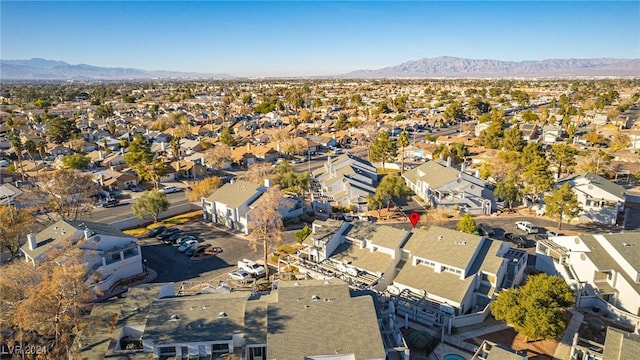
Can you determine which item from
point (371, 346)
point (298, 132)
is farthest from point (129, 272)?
point (298, 132)

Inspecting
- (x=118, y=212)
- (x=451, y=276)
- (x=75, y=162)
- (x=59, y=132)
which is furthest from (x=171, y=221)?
(x=59, y=132)

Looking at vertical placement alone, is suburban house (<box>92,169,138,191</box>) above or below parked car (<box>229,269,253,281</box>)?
above

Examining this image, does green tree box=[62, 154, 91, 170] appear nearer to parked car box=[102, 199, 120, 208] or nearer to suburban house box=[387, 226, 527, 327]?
parked car box=[102, 199, 120, 208]

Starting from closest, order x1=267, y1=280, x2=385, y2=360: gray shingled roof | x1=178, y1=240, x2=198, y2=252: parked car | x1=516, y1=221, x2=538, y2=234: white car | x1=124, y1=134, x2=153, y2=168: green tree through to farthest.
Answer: x1=267, y1=280, x2=385, y2=360: gray shingled roof → x1=178, y1=240, x2=198, y2=252: parked car → x1=516, y1=221, x2=538, y2=234: white car → x1=124, y1=134, x2=153, y2=168: green tree

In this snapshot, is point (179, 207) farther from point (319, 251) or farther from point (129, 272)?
point (319, 251)

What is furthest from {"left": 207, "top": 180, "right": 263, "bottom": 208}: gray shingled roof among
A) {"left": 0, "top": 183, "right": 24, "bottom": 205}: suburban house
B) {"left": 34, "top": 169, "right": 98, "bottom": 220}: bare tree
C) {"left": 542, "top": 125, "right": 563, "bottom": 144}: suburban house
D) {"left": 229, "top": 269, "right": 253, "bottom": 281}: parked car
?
{"left": 542, "top": 125, "right": 563, "bottom": 144}: suburban house

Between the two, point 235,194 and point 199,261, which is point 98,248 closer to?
point 199,261
